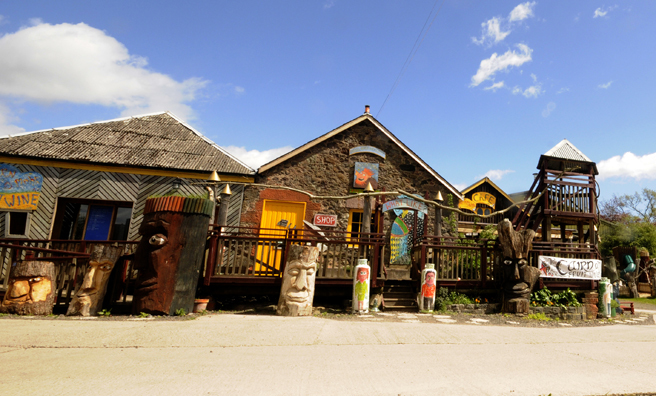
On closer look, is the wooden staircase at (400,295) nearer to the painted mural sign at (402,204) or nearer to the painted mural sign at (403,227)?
the painted mural sign at (403,227)

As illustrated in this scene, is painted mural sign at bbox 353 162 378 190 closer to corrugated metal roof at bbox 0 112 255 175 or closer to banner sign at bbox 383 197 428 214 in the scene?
banner sign at bbox 383 197 428 214

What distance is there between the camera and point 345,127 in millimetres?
13656

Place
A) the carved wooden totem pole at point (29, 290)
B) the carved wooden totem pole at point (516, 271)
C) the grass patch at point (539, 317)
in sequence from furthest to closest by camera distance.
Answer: the carved wooden totem pole at point (516, 271), the grass patch at point (539, 317), the carved wooden totem pole at point (29, 290)

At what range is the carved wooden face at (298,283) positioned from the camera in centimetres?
744

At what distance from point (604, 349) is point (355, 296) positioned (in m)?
4.34

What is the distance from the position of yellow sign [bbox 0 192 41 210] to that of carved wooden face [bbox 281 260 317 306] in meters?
9.03

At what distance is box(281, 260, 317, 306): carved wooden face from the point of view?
744 centimetres

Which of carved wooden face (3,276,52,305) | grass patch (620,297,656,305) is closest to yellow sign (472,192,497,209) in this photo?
grass patch (620,297,656,305)

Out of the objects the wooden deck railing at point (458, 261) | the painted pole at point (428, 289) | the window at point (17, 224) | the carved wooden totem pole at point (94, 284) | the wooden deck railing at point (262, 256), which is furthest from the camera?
the window at point (17, 224)

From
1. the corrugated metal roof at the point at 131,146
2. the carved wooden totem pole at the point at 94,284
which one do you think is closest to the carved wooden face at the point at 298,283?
the carved wooden totem pole at the point at 94,284

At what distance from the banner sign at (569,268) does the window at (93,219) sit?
1232 cm

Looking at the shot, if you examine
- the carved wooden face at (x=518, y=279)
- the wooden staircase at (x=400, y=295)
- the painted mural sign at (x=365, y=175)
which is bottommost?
the wooden staircase at (x=400, y=295)

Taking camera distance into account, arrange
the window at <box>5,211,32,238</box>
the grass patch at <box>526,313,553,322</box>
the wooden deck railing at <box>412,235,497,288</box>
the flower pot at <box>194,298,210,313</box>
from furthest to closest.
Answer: the window at <box>5,211,32,238</box> < the wooden deck railing at <box>412,235,497,288</box> < the grass patch at <box>526,313,553,322</box> < the flower pot at <box>194,298,210,313</box>

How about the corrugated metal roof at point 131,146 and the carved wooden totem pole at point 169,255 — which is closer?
the carved wooden totem pole at point 169,255
